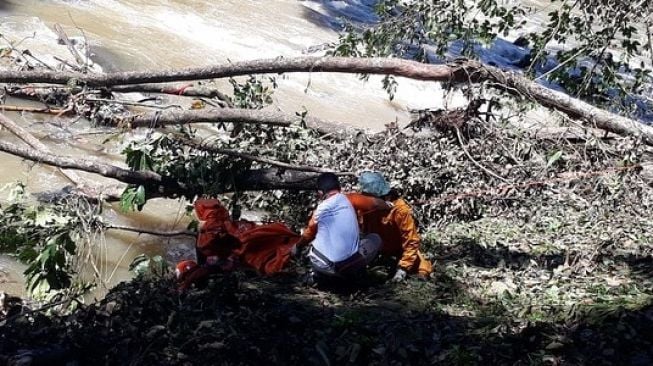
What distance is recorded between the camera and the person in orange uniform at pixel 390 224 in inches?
209

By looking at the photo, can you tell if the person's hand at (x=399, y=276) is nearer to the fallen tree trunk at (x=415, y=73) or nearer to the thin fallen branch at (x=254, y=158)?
the thin fallen branch at (x=254, y=158)

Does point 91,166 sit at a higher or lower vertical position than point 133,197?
higher

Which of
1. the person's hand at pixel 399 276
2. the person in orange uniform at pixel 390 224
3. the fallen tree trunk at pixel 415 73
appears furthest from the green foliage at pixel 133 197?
the person's hand at pixel 399 276

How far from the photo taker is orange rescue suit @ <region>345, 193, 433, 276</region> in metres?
5.32

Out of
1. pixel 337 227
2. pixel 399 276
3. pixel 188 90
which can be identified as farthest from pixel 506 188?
pixel 188 90

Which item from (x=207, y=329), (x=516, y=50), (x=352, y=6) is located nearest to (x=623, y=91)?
(x=207, y=329)

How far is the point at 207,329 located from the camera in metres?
4.00

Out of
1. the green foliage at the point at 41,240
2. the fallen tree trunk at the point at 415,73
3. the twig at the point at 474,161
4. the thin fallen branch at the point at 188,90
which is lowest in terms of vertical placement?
the green foliage at the point at 41,240

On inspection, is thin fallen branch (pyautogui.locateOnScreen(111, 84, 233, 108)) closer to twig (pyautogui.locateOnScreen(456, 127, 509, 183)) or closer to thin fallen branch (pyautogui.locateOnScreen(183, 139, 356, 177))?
thin fallen branch (pyautogui.locateOnScreen(183, 139, 356, 177))

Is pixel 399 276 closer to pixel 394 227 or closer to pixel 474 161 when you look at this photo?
pixel 394 227

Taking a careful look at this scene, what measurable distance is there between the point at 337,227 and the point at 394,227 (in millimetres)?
654

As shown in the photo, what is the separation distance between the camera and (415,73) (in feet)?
19.3

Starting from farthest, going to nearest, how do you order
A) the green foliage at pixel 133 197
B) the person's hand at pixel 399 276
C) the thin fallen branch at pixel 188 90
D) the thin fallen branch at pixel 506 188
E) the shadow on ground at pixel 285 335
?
the thin fallen branch at pixel 188 90, the thin fallen branch at pixel 506 188, the green foliage at pixel 133 197, the person's hand at pixel 399 276, the shadow on ground at pixel 285 335

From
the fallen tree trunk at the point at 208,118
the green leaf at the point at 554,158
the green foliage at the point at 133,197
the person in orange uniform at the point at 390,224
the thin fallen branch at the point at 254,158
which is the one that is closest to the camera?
the person in orange uniform at the point at 390,224
